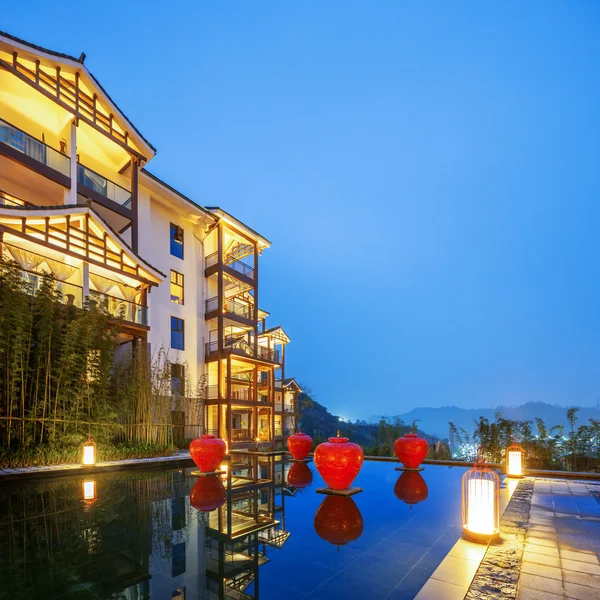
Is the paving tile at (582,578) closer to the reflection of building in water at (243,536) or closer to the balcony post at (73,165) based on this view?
the reflection of building in water at (243,536)

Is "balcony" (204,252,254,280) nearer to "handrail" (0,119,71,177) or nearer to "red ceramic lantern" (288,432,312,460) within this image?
"handrail" (0,119,71,177)

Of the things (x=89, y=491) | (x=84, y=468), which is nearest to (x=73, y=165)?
(x=84, y=468)

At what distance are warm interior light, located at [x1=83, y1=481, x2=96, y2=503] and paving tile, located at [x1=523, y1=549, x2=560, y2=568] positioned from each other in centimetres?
506

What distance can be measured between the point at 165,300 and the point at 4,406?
9448 millimetres

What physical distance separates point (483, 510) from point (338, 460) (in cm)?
200

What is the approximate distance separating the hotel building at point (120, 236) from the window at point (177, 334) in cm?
5

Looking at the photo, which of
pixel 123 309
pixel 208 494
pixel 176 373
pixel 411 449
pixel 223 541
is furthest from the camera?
pixel 176 373

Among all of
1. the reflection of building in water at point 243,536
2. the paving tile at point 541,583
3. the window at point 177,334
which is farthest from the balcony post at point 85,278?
the paving tile at point 541,583

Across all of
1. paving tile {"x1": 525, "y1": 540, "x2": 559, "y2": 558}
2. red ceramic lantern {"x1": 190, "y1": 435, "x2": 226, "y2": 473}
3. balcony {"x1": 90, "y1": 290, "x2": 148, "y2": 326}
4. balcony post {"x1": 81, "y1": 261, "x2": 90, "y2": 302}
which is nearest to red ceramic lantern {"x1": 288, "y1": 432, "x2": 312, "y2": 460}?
red ceramic lantern {"x1": 190, "y1": 435, "x2": 226, "y2": 473}

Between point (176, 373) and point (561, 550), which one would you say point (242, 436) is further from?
point (561, 550)

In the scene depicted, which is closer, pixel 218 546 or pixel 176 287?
pixel 218 546

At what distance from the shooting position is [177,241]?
731 inches

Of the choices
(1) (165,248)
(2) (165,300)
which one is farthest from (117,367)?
(1) (165,248)

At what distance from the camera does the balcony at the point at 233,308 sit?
19422mm
